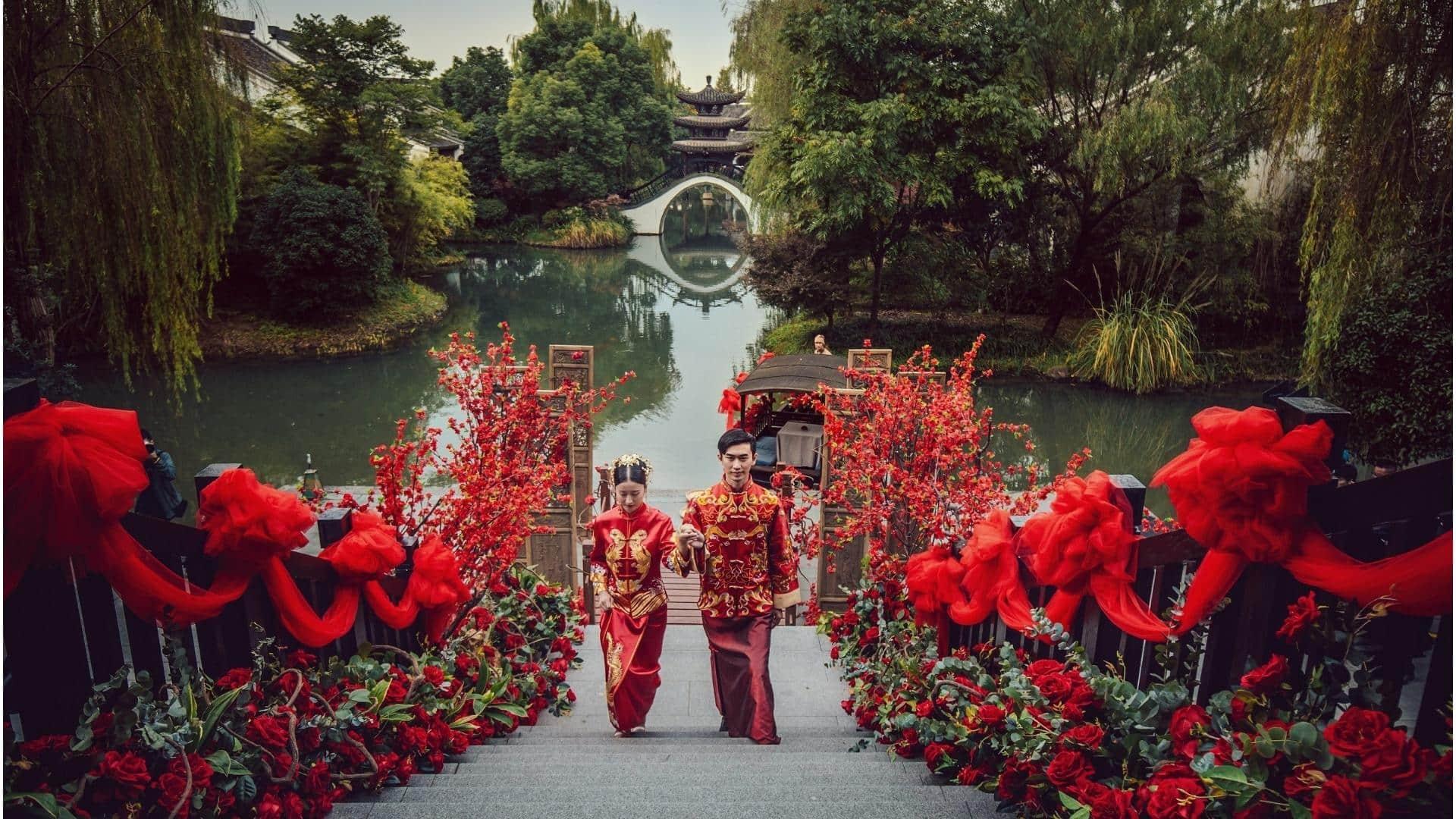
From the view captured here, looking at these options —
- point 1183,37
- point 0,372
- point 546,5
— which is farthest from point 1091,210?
point 546,5

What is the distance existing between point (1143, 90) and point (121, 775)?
12.6 m

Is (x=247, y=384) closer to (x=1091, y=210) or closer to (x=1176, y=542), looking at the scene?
(x=1091, y=210)

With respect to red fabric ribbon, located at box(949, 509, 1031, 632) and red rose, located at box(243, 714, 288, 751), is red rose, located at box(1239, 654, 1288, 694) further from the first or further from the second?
red rose, located at box(243, 714, 288, 751)

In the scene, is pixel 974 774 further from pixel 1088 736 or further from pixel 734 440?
pixel 734 440

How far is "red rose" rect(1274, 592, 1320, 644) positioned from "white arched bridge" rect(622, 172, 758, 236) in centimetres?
2884

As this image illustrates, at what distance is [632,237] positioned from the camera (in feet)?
98.8

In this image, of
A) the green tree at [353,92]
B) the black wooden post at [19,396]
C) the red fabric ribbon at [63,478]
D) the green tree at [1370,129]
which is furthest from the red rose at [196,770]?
the green tree at [353,92]

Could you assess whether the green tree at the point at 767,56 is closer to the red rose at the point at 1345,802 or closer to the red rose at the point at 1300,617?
the red rose at the point at 1300,617

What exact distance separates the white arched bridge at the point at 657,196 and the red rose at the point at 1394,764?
95.4 feet

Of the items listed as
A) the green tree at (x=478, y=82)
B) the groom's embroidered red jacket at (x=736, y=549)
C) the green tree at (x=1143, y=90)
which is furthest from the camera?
the green tree at (x=478, y=82)

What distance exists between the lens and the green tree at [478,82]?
91.4 feet

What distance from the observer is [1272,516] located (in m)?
1.55

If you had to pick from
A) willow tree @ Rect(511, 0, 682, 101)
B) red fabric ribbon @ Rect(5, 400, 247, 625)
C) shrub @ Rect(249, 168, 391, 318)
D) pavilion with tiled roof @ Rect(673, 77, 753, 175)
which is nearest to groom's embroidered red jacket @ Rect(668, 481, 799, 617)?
red fabric ribbon @ Rect(5, 400, 247, 625)

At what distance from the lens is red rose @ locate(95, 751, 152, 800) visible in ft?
5.33
